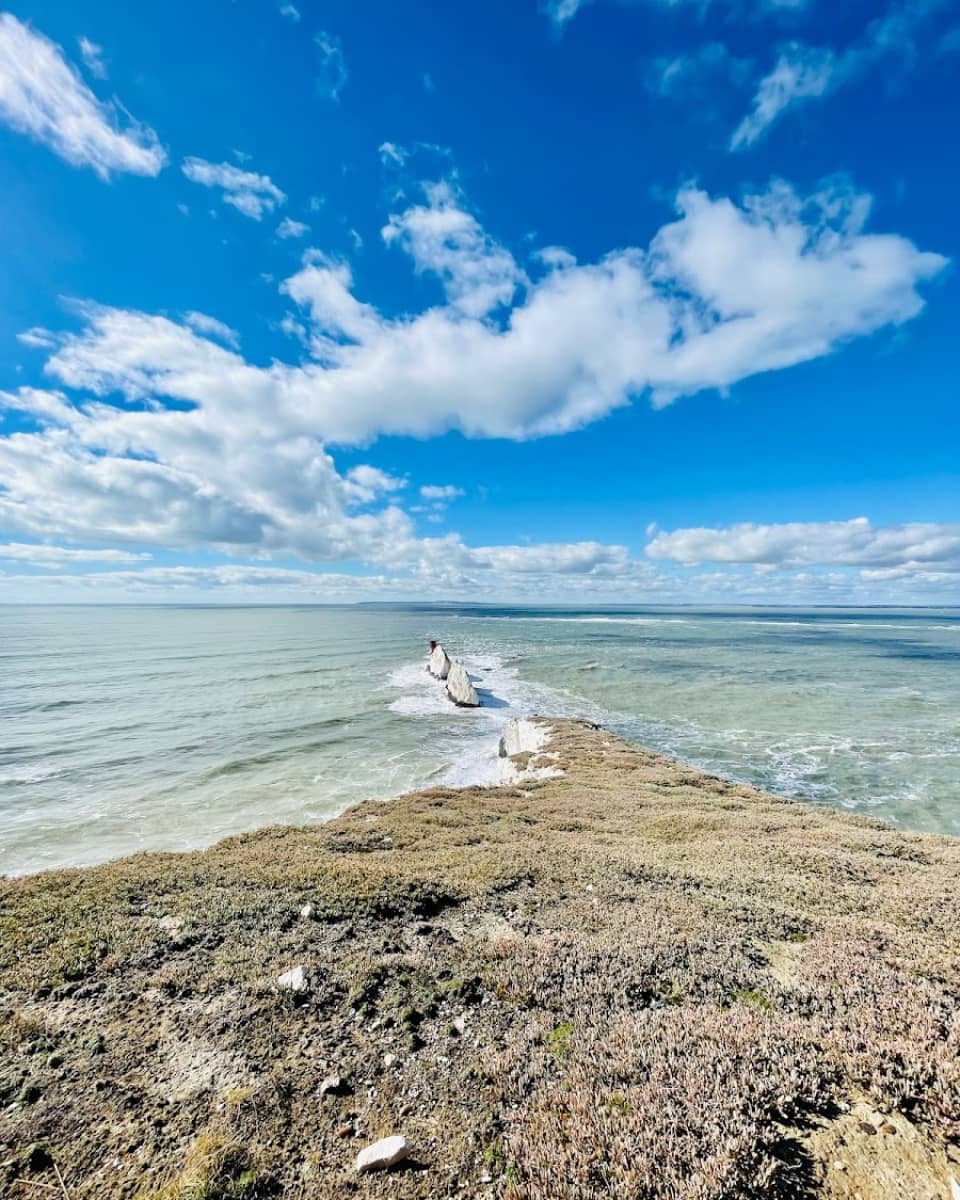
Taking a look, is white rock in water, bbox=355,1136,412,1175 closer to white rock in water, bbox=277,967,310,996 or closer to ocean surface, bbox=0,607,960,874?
white rock in water, bbox=277,967,310,996

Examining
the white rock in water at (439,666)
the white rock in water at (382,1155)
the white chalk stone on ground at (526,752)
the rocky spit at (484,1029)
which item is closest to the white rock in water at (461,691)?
the white rock in water at (439,666)

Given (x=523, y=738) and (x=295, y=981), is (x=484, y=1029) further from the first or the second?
(x=523, y=738)

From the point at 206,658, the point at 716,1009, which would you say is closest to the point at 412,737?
the point at 716,1009

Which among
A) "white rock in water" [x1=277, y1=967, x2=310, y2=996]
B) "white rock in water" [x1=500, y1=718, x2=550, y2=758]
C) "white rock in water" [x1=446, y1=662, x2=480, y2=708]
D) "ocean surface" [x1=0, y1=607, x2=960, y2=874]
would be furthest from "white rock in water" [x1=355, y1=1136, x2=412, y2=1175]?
"white rock in water" [x1=446, y1=662, x2=480, y2=708]

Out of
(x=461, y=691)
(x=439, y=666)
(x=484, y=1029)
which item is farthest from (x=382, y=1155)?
(x=439, y=666)

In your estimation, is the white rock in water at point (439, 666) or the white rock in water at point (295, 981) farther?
the white rock in water at point (439, 666)

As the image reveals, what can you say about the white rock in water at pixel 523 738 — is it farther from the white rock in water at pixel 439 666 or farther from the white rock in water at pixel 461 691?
the white rock in water at pixel 439 666

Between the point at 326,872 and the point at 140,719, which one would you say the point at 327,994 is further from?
the point at 140,719
